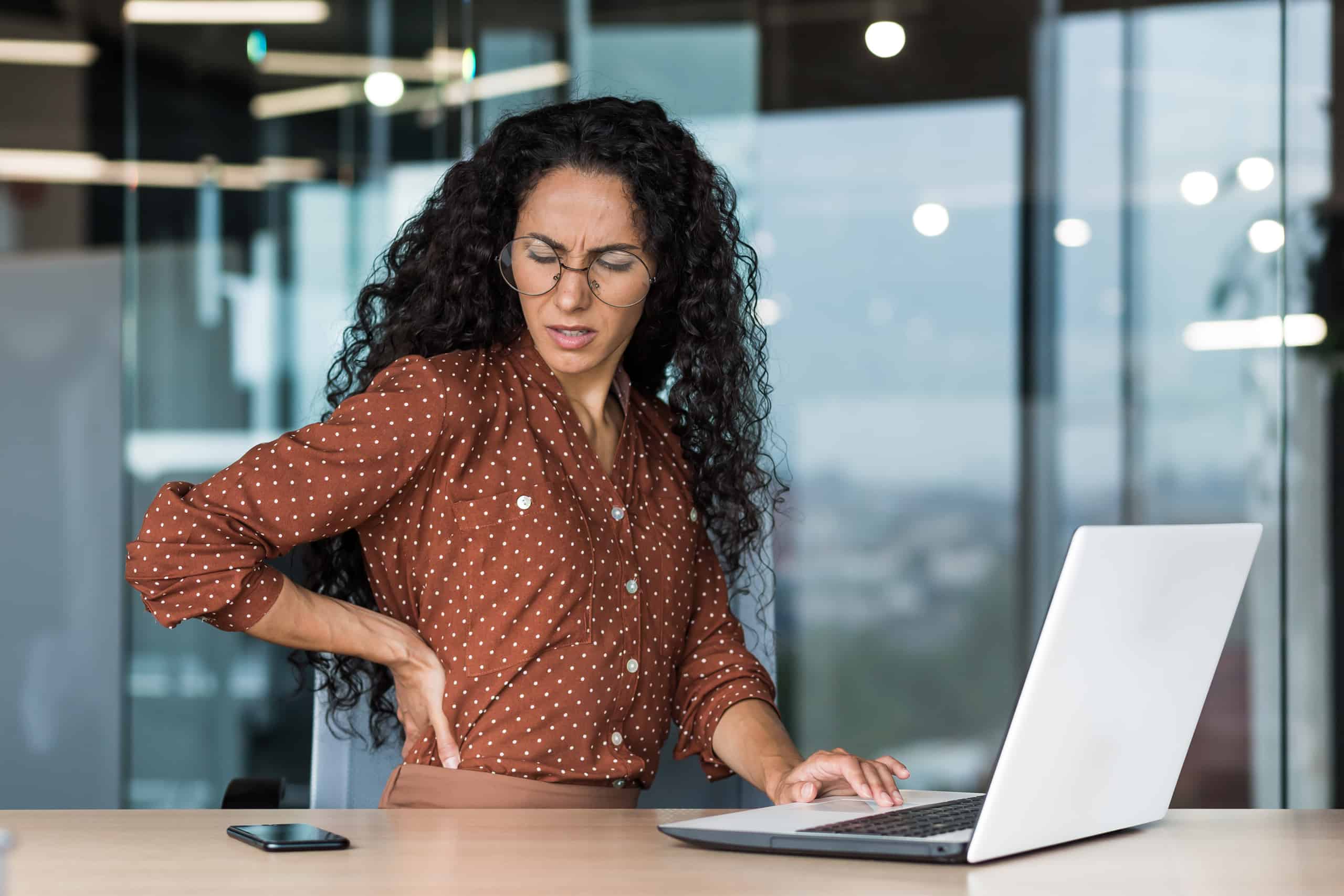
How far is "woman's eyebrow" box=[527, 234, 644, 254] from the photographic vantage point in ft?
5.39

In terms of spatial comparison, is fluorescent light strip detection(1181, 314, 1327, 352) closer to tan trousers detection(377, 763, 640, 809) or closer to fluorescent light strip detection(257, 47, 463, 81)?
fluorescent light strip detection(257, 47, 463, 81)

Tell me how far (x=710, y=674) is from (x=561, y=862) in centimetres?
68

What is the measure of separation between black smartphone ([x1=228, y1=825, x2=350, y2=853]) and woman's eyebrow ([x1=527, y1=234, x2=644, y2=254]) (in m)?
0.74

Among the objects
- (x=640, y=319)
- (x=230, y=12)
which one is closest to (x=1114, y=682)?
(x=640, y=319)

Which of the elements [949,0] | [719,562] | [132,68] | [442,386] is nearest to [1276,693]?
[949,0]

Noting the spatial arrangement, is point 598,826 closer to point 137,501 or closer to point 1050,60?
point 137,501

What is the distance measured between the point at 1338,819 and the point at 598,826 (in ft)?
2.46

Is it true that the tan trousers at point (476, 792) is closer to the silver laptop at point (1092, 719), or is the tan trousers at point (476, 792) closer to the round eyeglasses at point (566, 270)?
the silver laptop at point (1092, 719)

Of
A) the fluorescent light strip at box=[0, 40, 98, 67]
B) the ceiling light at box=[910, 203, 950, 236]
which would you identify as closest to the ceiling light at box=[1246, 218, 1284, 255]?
the ceiling light at box=[910, 203, 950, 236]

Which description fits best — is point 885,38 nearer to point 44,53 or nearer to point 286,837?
point 44,53

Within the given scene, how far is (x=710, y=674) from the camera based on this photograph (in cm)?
178

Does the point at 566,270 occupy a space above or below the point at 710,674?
above

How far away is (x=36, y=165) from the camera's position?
4.94 meters

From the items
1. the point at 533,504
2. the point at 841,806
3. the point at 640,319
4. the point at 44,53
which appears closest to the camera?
the point at 841,806
